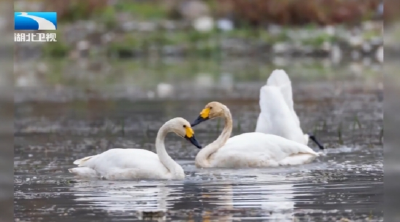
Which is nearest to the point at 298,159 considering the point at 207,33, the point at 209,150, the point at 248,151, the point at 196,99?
the point at 248,151

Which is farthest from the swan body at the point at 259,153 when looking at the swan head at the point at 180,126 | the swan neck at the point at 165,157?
the swan neck at the point at 165,157

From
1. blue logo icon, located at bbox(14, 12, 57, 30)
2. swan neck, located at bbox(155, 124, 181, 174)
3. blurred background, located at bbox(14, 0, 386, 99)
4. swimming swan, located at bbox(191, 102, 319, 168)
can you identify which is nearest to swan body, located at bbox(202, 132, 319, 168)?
swimming swan, located at bbox(191, 102, 319, 168)

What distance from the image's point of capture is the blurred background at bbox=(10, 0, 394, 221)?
7.66 m

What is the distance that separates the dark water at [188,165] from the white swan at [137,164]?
4.5 inches

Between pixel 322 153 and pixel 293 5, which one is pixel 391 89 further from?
pixel 293 5

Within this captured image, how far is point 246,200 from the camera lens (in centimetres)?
757

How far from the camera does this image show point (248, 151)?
32.9 ft

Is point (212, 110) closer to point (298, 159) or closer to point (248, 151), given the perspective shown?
point (248, 151)

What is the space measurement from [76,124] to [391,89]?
1121cm

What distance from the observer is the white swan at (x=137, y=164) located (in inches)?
352

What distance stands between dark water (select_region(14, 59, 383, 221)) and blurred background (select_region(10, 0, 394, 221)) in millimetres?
22

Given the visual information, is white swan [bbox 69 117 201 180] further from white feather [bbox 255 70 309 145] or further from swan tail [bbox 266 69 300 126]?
swan tail [bbox 266 69 300 126]

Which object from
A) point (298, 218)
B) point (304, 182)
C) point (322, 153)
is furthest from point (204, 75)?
point (298, 218)

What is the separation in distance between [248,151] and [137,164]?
1.46m
